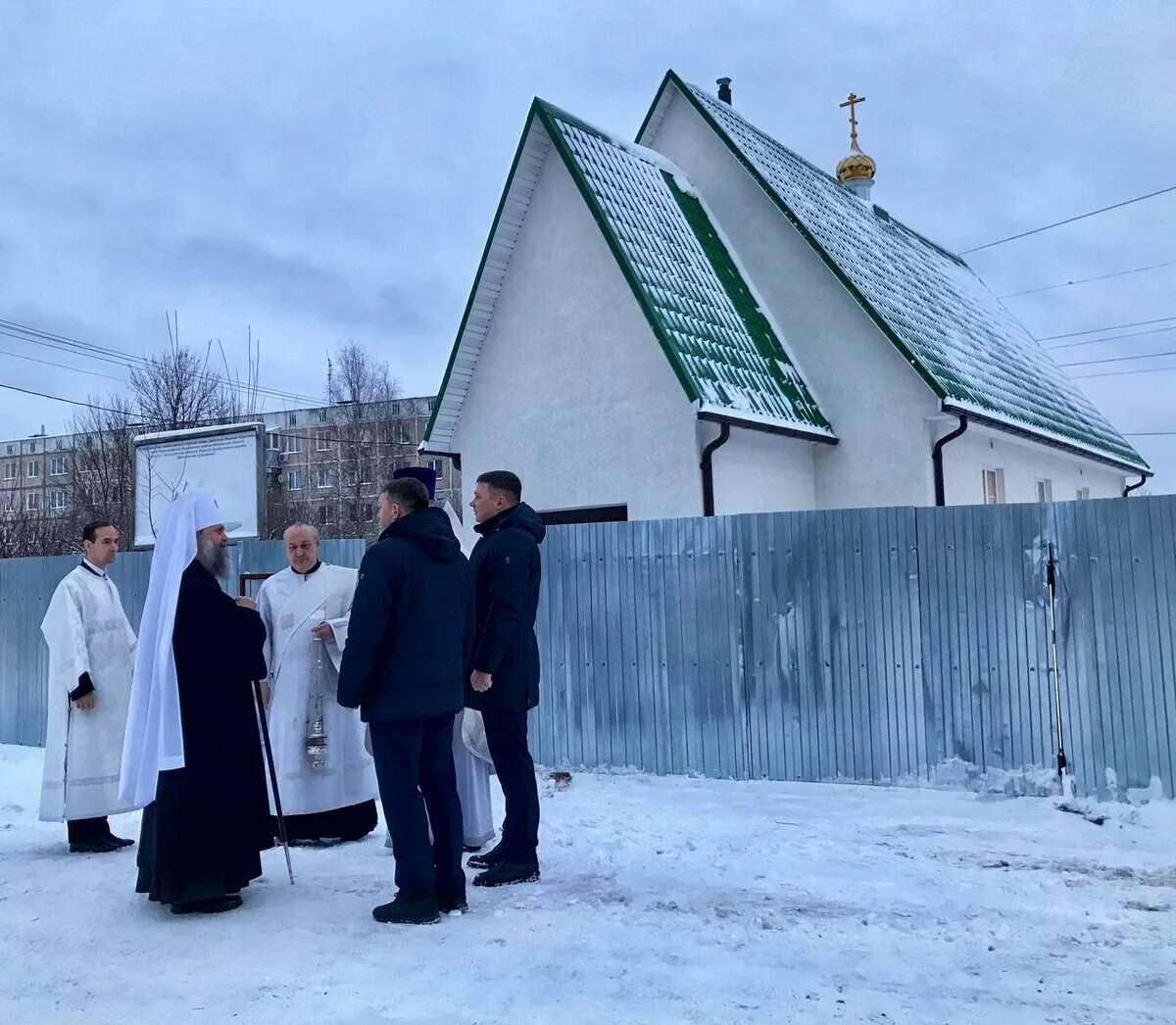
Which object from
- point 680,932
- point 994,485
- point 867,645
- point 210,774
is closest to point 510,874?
point 680,932

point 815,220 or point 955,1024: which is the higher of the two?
point 815,220

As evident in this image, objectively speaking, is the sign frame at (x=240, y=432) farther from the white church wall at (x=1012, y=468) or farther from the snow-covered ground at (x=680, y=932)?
the white church wall at (x=1012, y=468)

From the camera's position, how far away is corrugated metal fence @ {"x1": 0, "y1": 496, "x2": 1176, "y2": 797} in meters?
7.21

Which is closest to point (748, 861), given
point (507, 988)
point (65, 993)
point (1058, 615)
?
point (507, 988)

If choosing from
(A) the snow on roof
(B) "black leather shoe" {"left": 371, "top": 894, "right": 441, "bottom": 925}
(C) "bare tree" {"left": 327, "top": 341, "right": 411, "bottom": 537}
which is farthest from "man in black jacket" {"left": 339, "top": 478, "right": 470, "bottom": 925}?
(C) "bare tree" {"left": 327, "top": 341, "right": 411, "bottom": 537}

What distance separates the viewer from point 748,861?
6113mm

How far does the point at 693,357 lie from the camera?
35.3 ft

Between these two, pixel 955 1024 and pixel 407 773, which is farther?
pixel 407 773

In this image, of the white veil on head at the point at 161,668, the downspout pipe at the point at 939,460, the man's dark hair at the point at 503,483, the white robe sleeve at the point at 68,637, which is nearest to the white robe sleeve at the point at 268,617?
the white robe sleeve at the point at 68,637

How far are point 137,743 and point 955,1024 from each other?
12.8 feet

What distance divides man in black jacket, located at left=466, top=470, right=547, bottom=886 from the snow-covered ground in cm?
26

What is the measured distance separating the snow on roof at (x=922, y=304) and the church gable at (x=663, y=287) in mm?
1093

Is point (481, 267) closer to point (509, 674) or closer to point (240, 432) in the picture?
point (240, 432)

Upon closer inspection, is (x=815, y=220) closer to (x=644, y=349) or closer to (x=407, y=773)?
(x=644, y=349)
